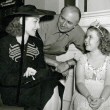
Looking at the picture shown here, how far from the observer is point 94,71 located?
204 cm

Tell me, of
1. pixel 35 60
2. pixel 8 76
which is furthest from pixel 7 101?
pixel 35 60

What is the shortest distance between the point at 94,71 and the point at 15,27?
2.32ft

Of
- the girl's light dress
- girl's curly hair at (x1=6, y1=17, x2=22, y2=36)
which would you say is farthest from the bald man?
girl's curly hair at (x1=6, y1=17, x2=22, y2=36)

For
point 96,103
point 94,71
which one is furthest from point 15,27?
point 96,103

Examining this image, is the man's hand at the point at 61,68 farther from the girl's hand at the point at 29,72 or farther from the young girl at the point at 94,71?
the girl's hand at the point at 29,72

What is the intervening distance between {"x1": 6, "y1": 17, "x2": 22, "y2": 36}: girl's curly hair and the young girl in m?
0.52

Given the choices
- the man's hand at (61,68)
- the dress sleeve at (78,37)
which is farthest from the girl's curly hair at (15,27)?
the dress sleeve at (78,37)

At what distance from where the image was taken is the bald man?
2.14 meters

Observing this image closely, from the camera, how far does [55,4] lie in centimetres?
306

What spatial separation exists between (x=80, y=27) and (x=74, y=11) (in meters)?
0.24

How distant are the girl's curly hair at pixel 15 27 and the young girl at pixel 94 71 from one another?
0.52m

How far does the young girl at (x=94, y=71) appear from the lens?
199 cm

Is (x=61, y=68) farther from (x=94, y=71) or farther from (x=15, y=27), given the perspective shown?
(x=15, y=27)

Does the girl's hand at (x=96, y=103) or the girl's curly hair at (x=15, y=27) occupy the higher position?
the girl's curly hair at (x=15, y=27)
